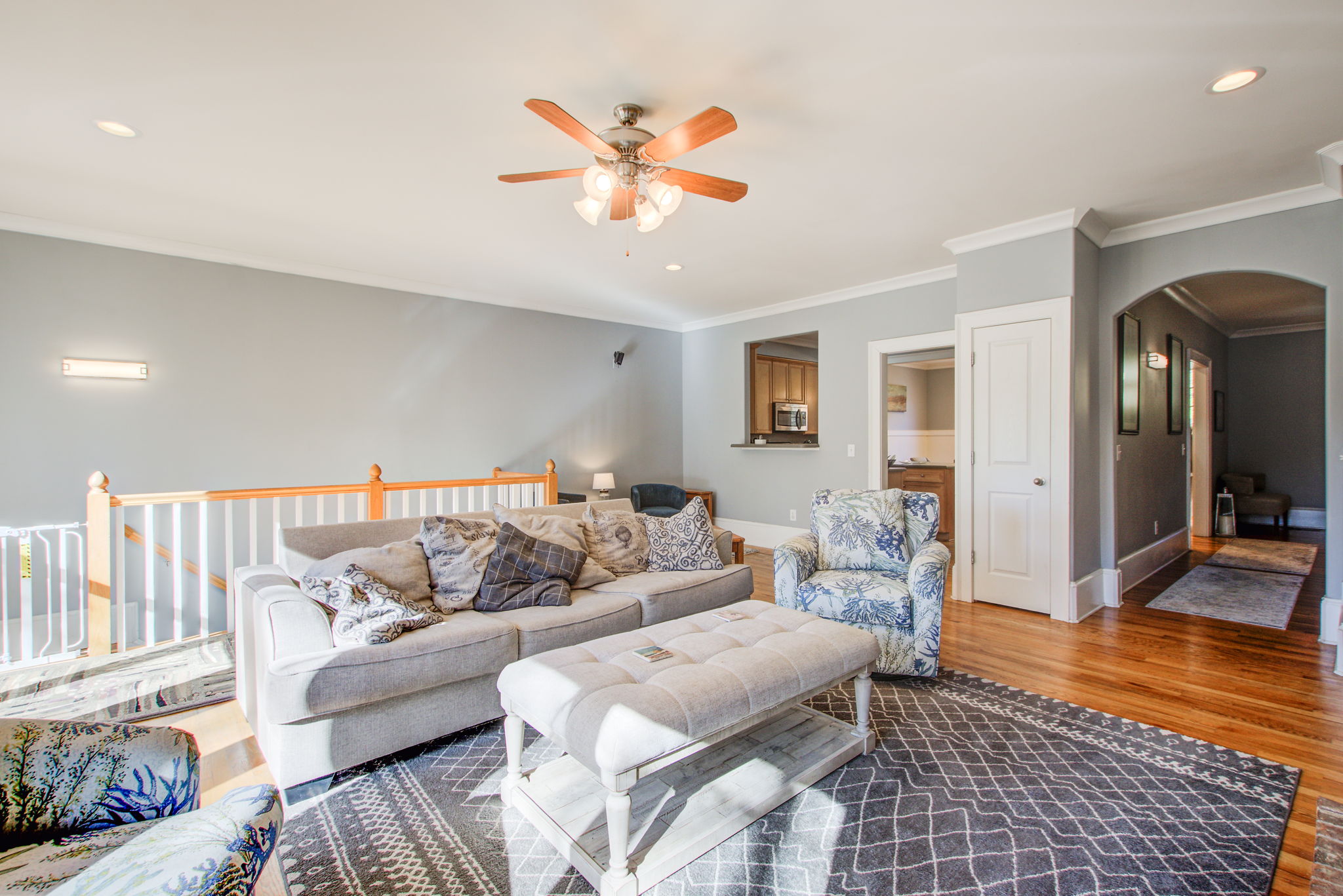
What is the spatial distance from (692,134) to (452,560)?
2031mm

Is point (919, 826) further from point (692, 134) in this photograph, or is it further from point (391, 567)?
point (692, 134)

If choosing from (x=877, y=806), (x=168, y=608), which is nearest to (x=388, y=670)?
(x=877, y=806)

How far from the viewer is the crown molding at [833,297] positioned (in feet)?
16.3

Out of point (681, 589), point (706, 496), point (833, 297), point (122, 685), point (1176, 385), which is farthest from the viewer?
point (706, 496)

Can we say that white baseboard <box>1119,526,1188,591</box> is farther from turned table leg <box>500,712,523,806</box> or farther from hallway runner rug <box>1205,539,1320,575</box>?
turned table leg <box>500,712,523,806</box>

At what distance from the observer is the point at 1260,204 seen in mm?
Answer: 3551

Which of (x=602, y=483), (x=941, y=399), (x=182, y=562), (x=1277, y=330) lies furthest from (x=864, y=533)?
(x=1277, y=330)

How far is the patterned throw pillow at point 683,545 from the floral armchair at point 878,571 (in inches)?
15.8

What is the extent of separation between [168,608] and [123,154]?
115 inches

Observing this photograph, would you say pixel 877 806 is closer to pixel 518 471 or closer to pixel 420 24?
pixel 420 24

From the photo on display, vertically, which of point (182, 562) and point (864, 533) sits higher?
point (864, 533)

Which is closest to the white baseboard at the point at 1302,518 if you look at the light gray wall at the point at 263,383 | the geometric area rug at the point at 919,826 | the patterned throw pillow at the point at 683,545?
the geometric area rug at the point at 919,826

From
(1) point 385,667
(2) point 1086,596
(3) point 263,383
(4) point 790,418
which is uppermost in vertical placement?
(3) point 263,383

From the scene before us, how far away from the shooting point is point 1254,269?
12.0ft
